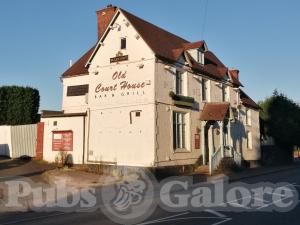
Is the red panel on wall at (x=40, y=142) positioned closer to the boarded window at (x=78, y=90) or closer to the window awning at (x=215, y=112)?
the boarded window at (x=78, y=90)

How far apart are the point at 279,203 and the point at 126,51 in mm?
15173

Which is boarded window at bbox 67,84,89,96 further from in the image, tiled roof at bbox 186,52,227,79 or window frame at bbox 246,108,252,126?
window frame at bbox 246,108,252,126

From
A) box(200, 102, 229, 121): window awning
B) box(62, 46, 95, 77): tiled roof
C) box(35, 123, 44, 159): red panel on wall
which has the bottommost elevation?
box(35, 123, 44, 159): red panel on wall

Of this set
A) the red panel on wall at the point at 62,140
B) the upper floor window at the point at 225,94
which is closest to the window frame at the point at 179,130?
Answer: the upper floor window at the point at 225,94

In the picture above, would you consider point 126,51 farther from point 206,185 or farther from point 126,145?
point 206,185

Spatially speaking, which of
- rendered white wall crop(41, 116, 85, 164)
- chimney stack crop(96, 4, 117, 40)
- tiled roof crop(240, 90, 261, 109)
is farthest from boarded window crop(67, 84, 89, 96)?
tiled roof crop(240, 90, 261, 109)

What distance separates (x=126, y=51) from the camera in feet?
80.2

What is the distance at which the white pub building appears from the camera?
75.5ft

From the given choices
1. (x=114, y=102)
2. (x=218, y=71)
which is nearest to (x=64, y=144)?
(x=114, y=102)

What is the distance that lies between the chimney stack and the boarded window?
428 cm

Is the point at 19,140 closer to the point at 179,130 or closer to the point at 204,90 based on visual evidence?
the point at 179,130

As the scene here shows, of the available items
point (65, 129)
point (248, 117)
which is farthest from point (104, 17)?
point (248, 117)

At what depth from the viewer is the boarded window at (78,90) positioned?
90.0 ft

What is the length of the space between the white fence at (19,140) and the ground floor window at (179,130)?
12199 millimetres
